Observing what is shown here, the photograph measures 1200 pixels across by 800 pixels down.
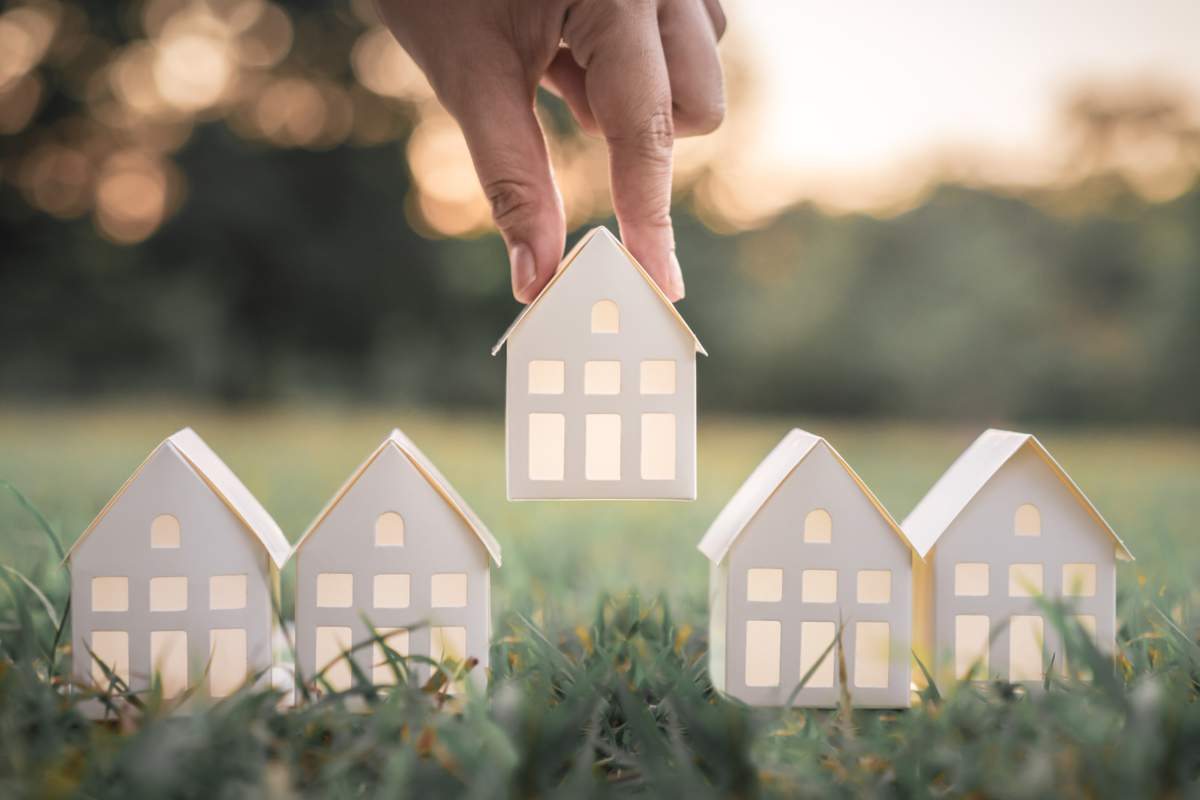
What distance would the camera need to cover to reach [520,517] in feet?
13.2

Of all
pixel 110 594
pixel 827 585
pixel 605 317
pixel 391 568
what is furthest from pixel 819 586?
pixel 110 594

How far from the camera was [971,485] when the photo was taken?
1.68m

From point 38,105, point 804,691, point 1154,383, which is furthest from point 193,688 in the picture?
point 38,105

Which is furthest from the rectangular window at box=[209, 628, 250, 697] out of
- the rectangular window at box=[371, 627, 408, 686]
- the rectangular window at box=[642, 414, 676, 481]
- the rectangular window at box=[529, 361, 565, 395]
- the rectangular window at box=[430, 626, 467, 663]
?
the rectangular window at box=[642, 414, 676, 481]

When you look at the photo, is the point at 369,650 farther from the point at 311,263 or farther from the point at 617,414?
the point at 311,263

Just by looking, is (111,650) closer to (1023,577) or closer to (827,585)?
(827,585)

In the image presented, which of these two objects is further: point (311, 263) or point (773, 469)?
point (311, 263)

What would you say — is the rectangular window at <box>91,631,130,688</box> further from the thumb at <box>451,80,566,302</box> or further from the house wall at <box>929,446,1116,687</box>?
the house wall at <box>929,446,1116,687</box>

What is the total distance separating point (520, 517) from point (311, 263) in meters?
9.19

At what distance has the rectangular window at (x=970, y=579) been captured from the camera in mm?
1674

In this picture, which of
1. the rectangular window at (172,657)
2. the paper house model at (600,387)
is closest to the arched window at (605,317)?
the paper house model at (600,387)

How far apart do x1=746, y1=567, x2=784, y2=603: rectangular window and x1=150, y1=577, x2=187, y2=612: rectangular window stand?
3.31 feet

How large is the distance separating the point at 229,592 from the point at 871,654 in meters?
1.16

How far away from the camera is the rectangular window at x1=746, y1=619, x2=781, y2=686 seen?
160 centimetres
